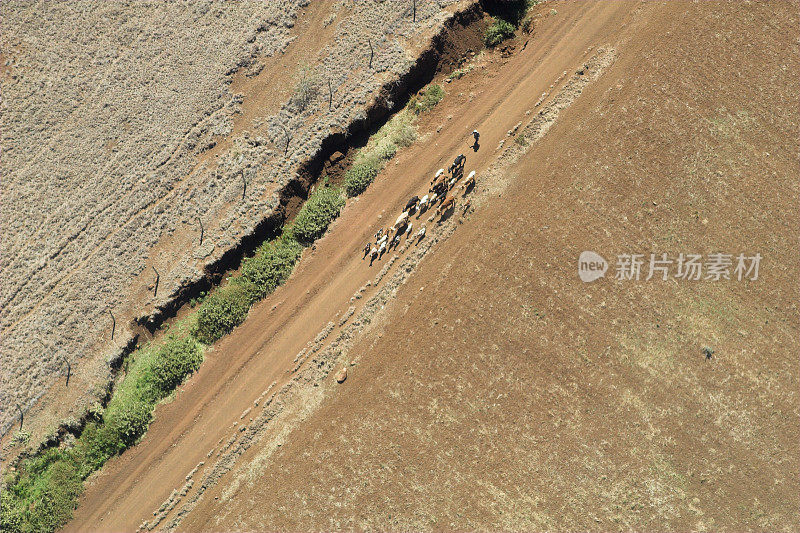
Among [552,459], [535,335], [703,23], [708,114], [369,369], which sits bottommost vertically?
[369,369]

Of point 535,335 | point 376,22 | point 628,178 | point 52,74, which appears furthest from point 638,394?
point 52,74

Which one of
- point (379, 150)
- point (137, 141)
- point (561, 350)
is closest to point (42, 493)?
point (137, 141)

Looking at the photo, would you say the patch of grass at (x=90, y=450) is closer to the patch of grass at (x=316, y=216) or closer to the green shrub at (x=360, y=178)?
the patch of grass at (x=316, y=216)

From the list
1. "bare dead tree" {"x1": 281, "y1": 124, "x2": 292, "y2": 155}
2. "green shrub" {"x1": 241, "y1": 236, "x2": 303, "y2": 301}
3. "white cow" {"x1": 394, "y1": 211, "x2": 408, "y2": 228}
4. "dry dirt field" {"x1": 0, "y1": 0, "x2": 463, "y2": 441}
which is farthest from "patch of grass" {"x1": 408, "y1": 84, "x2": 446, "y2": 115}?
"green shrub" {"x1": 241, "y1": 236, "x2": 303, "y2": 301}

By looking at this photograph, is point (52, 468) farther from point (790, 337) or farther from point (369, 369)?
point (790, 337)

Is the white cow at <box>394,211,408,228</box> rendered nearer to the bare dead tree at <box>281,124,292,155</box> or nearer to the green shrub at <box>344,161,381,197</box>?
the green shrub at <box>344,161,381,197</box>

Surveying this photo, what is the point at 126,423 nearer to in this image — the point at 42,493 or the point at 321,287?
the point at 42,493
